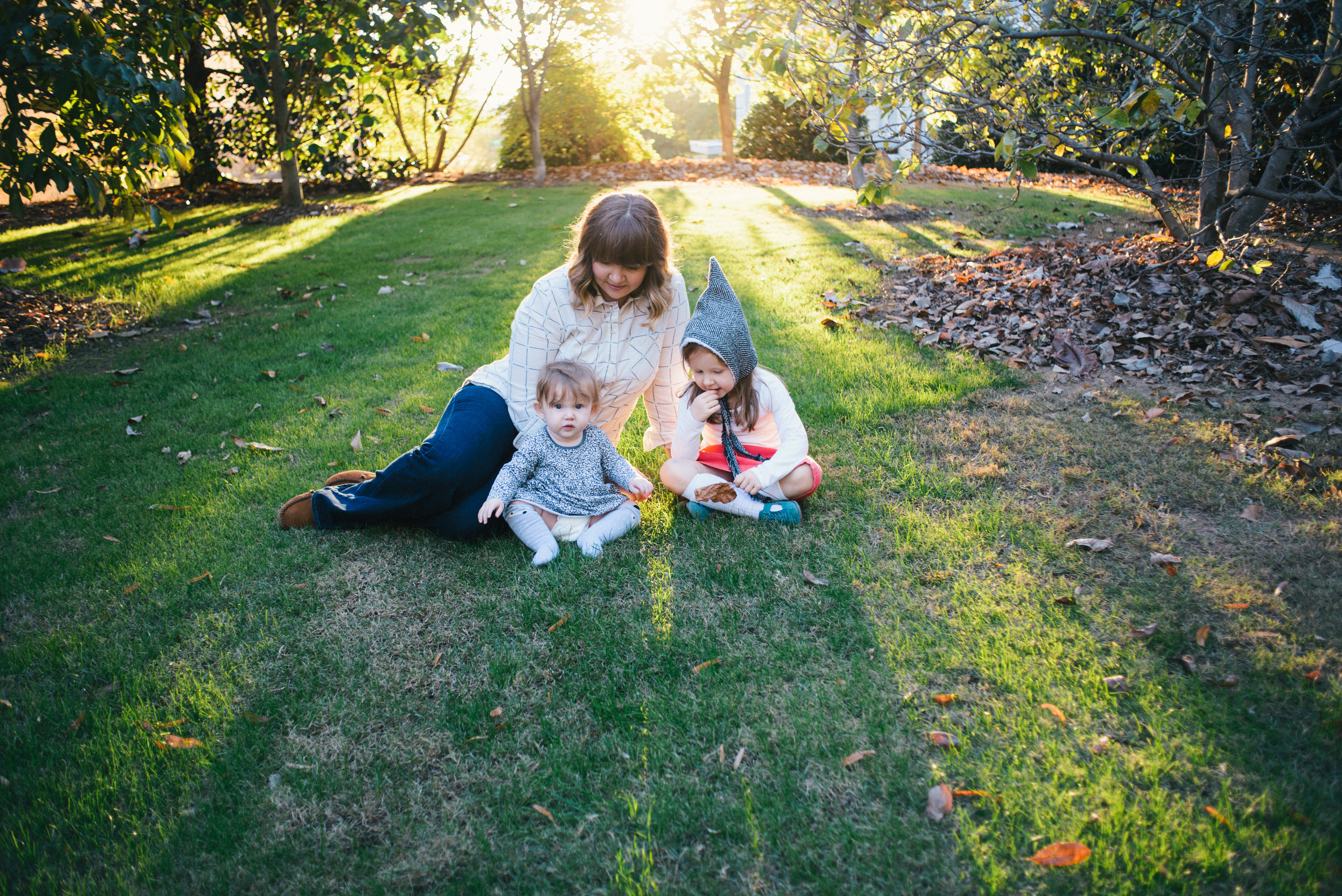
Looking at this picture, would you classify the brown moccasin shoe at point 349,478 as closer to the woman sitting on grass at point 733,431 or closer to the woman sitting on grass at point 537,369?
the woman sitting on grass at point 537,369

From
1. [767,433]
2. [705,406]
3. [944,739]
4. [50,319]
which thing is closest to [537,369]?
[705,406]

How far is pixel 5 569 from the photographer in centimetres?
331

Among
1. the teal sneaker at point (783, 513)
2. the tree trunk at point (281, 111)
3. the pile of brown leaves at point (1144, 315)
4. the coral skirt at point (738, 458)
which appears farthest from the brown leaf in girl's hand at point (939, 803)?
the tree trunk at point (281, 111)

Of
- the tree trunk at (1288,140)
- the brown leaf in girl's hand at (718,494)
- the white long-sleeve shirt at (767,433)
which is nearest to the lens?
the white long-sleeve shirt at (767,433)

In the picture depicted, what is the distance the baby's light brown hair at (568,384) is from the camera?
3.30m

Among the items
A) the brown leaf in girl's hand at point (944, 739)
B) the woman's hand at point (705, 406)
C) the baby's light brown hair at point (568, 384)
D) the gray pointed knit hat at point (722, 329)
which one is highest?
the gray pointed knit hat at point (722, 329)

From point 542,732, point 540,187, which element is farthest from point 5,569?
point 540,187

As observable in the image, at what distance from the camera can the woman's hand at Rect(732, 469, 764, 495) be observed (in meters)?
3.35

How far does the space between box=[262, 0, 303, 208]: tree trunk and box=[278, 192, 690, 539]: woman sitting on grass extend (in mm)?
8596

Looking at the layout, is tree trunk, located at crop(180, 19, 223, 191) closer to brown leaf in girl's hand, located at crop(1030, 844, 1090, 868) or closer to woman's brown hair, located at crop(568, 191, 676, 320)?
woman's brown hair, located at crop(568, 191, 676, 320)

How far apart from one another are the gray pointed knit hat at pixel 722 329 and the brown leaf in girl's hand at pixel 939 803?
6.17 feet

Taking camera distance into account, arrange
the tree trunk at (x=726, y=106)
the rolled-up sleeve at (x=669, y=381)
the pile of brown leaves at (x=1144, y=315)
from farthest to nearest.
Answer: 1. the tree trunk at (x=726, y=106)
2. the pile of brown leaves at (x=1144, y=315)
3. the rolled-up sleeve at (x=669, y=381)

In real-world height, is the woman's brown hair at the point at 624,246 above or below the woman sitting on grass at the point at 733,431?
above

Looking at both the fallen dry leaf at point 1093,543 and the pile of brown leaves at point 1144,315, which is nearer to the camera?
the fallen dry leaf at point 1093,543
